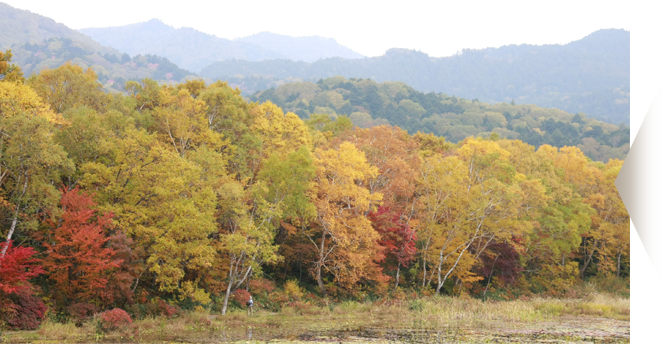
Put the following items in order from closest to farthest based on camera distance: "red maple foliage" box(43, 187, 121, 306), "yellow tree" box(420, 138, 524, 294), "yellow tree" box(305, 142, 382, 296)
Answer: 1. "red maple foliage" box(43, 187, 121, 306)
2. "yellow tree" box(305, 142, 382, 296)
3. "yellow tree" box(420, 138, 524, 294)

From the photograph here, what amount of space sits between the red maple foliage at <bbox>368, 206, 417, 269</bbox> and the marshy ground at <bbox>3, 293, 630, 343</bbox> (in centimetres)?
431

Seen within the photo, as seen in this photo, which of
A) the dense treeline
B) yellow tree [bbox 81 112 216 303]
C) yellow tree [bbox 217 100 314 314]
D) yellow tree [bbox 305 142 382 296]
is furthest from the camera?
yellow tree [bbox 305 142 382 296]

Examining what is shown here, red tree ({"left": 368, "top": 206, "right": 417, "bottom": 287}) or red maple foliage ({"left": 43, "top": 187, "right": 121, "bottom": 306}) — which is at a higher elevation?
red maple foliage ({"left": 43, "top": 187, "right": 121, "bottom": 306})

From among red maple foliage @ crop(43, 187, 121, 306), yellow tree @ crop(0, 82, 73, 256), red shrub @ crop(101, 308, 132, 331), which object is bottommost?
red shrub @ crop(101, 308, 132, 331)

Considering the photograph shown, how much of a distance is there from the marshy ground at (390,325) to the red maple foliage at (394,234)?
4313mm

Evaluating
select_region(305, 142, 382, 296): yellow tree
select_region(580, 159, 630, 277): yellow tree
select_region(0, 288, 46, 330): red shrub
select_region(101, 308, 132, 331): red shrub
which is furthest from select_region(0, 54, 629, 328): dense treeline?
select_region(101, 308, 132, 331): red shrub

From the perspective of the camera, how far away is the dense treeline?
24.4m

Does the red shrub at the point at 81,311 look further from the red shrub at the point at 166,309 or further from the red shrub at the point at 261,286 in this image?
the red shrub at the point at 261,286

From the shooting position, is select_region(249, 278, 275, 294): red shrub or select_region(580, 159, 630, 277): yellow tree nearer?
select_region(249, 278, 275, 294): red shrub

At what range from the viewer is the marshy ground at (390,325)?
22.2 m

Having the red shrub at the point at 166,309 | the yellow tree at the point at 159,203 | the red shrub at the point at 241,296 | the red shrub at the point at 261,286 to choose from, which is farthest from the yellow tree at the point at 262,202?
the red shrub at the point at 166,309

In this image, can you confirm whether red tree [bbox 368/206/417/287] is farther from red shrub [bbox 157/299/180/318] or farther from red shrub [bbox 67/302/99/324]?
red shrub [bbox 67/302/99/324]

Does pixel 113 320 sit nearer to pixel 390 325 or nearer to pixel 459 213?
pixel 390 325

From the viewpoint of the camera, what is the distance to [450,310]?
1355 inches
